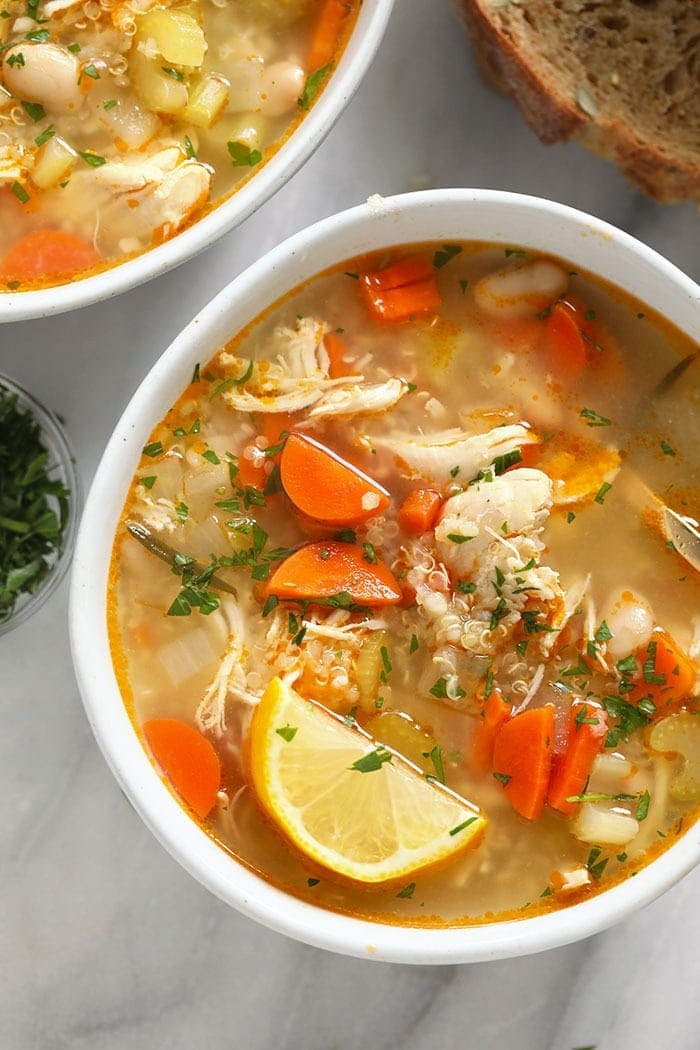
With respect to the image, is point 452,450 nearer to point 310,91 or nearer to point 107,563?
point 107,563

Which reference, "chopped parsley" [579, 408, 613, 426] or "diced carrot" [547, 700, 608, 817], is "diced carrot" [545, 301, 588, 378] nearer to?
"chopped parsley" [579, 408, 613, 426]

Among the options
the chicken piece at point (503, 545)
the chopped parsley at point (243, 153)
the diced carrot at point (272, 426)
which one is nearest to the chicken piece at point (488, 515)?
the chicken piece at point (503, 545)

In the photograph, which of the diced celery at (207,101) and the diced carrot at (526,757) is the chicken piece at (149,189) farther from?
the diced carrot at (526,757)

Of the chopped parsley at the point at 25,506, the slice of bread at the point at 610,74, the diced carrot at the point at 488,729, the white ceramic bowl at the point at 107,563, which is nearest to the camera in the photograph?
the white ceramic bowl at the point at 107,563

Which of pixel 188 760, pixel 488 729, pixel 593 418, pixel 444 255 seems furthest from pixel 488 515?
pixel 188 760

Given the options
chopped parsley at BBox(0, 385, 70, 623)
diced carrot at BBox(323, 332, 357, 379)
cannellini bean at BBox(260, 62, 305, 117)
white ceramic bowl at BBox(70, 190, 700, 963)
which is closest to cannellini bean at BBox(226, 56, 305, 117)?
cannellini bean at BBox(260, 62, 305, 117)

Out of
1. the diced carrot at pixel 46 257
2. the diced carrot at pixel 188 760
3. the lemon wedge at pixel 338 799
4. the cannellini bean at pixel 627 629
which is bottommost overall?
the diced carrot at pixel 188 760

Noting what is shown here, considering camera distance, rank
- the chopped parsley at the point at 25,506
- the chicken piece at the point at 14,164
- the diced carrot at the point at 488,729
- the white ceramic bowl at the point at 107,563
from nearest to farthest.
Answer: the white ceramic bowl at the point at 107,563, the diced carrot at the point at 488,729, the chicken piece at the point at 14,164, the chopped parsley at the point at 25,506

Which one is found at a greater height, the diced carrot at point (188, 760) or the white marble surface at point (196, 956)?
the diced carrot at point (188, 760)

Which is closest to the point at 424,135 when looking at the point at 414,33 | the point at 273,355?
the point at 414,33
